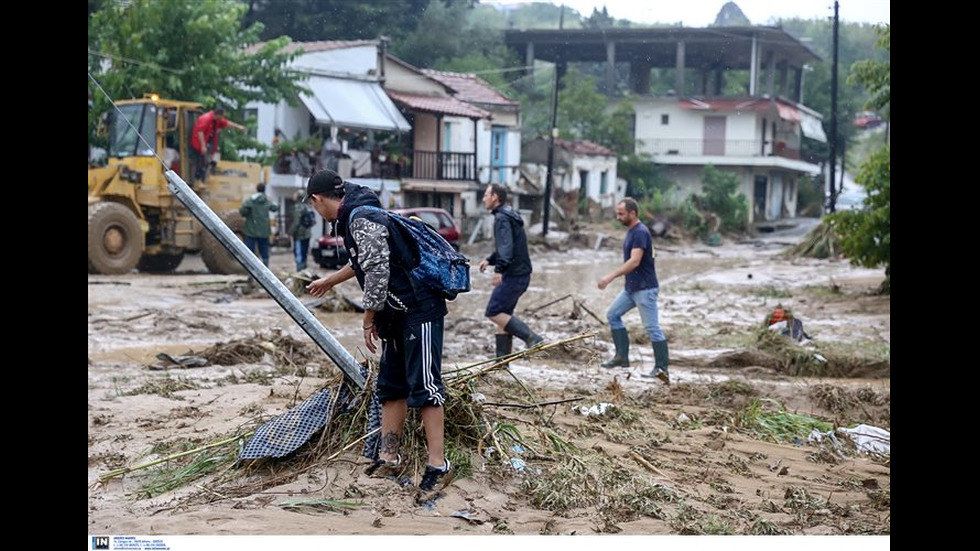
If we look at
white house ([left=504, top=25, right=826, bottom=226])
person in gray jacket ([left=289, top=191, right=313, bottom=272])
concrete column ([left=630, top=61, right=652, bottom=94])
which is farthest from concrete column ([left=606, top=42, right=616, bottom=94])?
person in gray jacket ([left=289, top=191, right=313, bottom=272])

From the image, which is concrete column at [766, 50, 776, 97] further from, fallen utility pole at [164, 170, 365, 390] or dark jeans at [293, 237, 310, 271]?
fallen utility pole at [164, 170, 365, 390]

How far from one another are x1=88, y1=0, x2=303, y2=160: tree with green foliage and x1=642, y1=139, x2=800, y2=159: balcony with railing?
26.1 m

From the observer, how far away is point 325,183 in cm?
604

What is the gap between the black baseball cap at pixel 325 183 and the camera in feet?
19.9

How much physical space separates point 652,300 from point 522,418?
12.7ft

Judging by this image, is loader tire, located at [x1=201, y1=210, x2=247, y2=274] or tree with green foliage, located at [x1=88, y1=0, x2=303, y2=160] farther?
tree with green foliage, located at [x1=88, y1=0, x2=303, y2=160]

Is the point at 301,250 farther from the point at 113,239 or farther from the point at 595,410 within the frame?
the point at 595,410

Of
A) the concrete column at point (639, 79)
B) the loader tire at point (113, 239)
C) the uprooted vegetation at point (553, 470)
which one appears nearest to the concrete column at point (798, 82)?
the concrete column at point (639, 79)

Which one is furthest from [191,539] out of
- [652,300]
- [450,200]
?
[450,200]

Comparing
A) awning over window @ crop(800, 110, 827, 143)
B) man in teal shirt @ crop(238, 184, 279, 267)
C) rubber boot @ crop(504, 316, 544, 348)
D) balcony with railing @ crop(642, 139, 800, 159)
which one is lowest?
rubber boot @ crop(504, 316, 544, 348)

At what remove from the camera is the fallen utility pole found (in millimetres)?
6477

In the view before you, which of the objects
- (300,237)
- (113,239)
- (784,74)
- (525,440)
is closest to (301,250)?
(300,237)

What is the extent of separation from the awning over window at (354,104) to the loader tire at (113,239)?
14.7 ft
